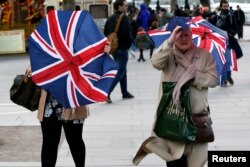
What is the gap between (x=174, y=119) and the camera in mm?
4605

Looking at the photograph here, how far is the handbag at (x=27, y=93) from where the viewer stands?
17.8 ft

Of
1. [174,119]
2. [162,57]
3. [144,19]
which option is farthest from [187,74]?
[144,19]

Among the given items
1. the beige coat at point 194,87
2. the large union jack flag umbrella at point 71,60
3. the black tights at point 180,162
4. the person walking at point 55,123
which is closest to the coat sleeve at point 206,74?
the beige coat at point 194,87

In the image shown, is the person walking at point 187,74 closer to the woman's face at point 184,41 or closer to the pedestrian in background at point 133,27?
the woman's face at point 184,41

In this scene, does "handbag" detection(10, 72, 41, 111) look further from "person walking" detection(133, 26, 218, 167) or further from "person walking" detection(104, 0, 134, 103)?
"person walking" detection(104, 0, 134, 103)

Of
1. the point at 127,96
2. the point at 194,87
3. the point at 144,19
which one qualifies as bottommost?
the point at 144,19

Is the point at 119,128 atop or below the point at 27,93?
below

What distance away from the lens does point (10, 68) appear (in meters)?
17.0

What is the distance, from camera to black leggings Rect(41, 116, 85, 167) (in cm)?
530

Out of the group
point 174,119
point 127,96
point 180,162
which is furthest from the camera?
point 127,96

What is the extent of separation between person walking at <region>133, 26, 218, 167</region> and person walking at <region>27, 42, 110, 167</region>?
0.82m

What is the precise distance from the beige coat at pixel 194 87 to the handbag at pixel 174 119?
0.07 metres

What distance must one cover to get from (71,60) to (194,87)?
1.06 meters

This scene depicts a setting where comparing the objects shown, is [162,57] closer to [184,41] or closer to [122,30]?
[184,41]
